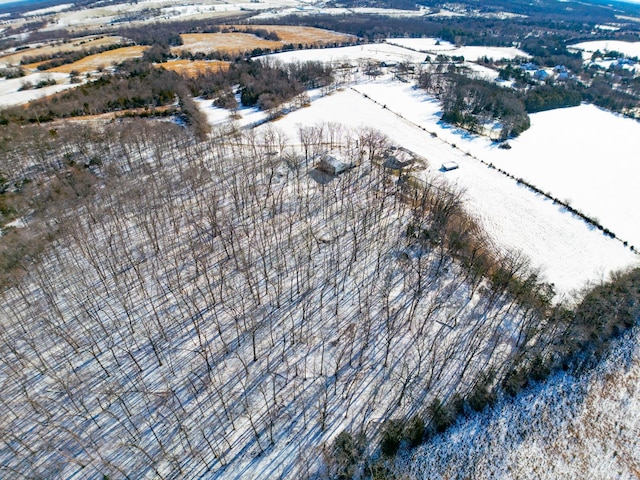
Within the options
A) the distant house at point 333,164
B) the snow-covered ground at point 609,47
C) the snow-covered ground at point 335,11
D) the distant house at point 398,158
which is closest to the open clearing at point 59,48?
the snow-covered ground at point 335,11

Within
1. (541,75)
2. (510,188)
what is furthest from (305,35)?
(510,188)

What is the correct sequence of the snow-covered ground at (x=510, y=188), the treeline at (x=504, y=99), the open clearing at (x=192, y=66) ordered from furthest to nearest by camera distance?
the open clearing at (x=192, y=66), the treeline at (x=504, y=99), the snow-covered ground at (x=510, y=188)

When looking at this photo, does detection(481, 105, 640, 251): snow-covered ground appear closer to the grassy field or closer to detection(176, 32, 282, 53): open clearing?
the grassy field

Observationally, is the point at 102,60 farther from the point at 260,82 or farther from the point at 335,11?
the point at 335,11

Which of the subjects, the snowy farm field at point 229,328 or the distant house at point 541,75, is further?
the distant house at point 541,75

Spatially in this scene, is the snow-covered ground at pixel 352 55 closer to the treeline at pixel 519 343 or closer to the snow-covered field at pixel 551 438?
the treeline at pixel 519 343

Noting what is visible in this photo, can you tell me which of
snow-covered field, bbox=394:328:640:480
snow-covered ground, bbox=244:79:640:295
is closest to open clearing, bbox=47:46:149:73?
snow-covered ground, bbox=244:79:640:295

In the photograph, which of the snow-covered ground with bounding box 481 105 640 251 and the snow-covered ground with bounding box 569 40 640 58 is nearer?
the snow-covered ground with bounding box 481 105 640 251

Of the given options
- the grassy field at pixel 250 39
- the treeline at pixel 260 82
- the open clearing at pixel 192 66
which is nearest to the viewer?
the treeline at pixel 260 82

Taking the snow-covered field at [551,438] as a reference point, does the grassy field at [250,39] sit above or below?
above
